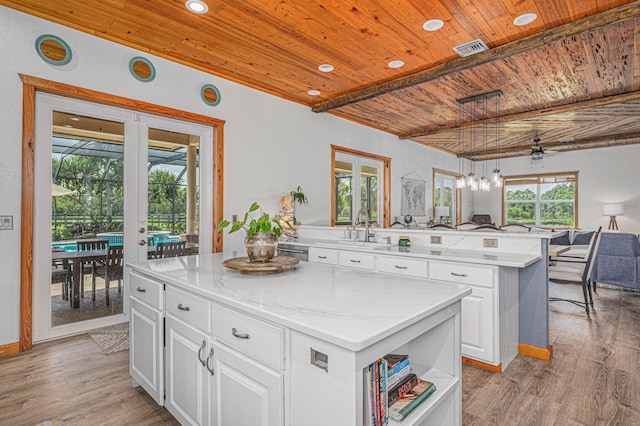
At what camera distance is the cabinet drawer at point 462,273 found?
243 cm

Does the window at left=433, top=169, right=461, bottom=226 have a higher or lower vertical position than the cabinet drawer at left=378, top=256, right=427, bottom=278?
higher

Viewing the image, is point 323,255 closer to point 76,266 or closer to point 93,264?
point 93,264

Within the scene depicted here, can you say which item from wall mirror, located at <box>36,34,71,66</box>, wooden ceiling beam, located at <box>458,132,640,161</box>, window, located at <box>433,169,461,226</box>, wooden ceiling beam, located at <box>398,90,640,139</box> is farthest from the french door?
wooden ceiling beam, located at <box>458,132,640,161</box>

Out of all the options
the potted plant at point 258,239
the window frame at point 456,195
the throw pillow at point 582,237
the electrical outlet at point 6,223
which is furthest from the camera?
the window frame at point 456,195

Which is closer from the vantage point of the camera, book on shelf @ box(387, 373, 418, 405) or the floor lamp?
book on shelf @ box(387, 373, 418, 405)

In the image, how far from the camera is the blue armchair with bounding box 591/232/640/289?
4426mm

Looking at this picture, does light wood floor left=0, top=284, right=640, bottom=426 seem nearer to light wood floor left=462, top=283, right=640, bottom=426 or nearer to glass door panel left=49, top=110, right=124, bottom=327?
Answer: light wood floor left=462, top=283, right=640, bottom=426

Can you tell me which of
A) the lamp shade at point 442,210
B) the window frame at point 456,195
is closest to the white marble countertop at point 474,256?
the lamp shade at point 442,210

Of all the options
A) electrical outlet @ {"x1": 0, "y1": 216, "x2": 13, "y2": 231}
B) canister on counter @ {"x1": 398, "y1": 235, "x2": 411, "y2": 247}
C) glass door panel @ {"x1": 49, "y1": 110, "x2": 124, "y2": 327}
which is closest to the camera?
electrical outlet @ {"x1": 0, "y1": 216, "x2": 13, "y2": 231}

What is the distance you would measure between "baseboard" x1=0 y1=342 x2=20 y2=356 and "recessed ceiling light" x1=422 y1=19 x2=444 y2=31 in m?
4.36

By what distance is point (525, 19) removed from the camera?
2.83 meters

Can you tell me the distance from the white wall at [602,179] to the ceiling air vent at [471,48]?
7.19 meters

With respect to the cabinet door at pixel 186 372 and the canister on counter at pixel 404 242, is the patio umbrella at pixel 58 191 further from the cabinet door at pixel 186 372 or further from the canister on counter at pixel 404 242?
the canister on counter at pixel 404 242

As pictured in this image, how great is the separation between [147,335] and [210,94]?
2963 mm
